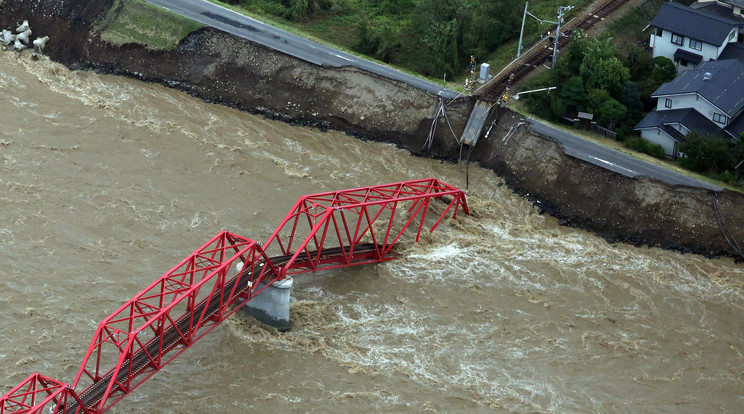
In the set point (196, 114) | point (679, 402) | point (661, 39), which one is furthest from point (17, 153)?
point (661, 39)

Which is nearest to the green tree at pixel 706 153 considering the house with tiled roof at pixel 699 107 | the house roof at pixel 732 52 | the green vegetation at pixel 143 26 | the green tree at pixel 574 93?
the house with tiled roof at pixel 699 107

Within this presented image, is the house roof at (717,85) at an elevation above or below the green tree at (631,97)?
above

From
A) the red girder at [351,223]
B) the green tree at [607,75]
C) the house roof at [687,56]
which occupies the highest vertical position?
the house roof at [687,56]

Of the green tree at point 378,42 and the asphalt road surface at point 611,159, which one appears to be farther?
the green tree at point 378,42

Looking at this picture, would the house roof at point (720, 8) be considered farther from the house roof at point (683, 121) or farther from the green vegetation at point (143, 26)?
the green vegetation at point (143, 26)

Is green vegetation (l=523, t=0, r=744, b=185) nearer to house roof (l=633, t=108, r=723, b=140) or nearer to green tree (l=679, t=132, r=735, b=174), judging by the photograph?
green tree (l=679, t=132, r=735, b=174)

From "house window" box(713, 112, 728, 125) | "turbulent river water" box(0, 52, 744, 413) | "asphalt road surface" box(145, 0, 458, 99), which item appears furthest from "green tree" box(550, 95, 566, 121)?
"house window" box(713, 112, 728, 125)
